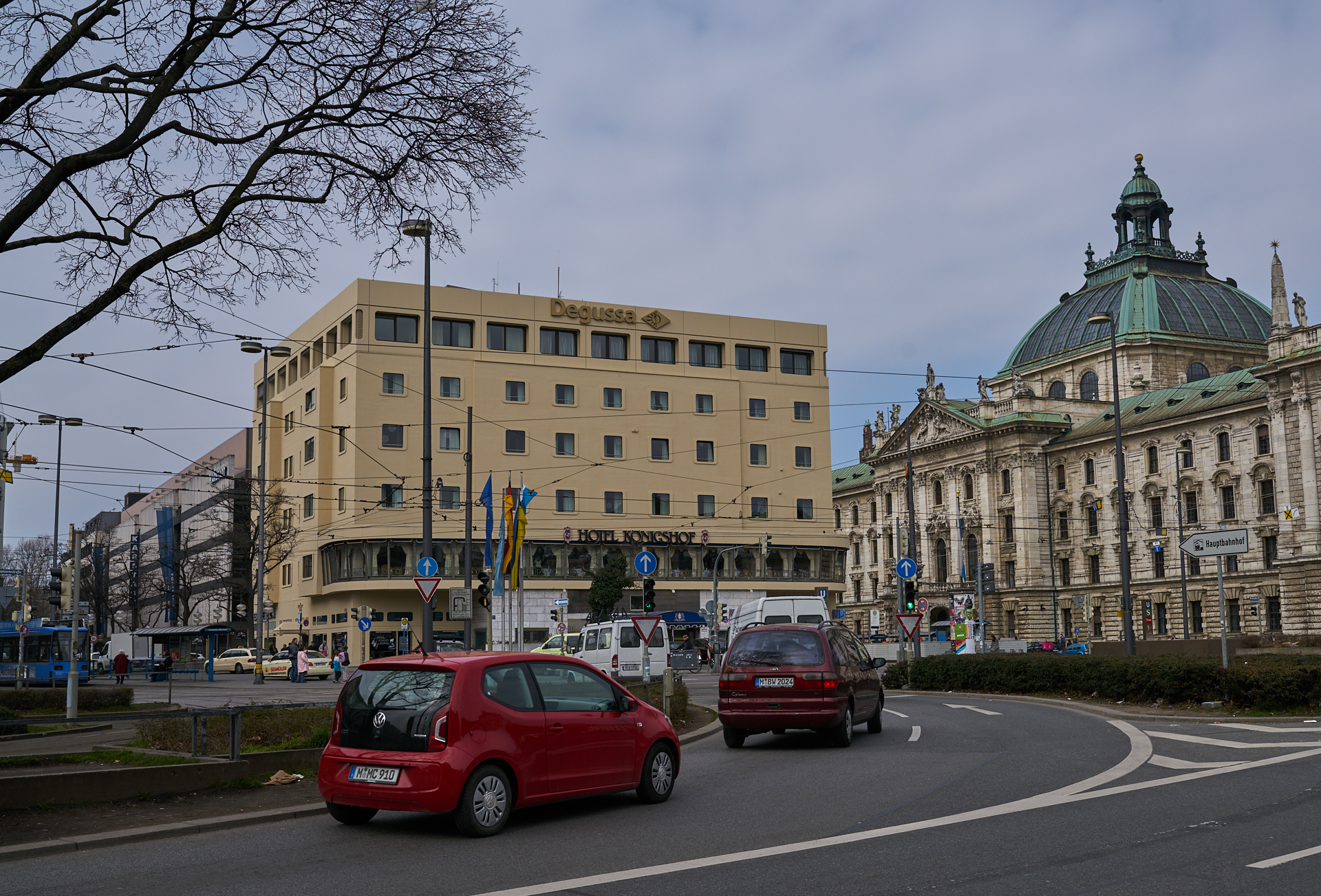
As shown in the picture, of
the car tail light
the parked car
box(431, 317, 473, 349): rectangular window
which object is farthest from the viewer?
box(431, 317, 473, 349): rectangular window

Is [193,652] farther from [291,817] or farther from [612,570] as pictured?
[291,817]

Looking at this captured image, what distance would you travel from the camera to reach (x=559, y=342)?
2574 inches

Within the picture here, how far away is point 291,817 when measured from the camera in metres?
11.1

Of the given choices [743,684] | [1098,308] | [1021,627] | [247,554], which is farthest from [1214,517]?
[743,684]

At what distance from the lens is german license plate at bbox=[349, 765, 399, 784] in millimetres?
9656

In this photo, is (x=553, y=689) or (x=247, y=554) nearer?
(x=553, y=689)

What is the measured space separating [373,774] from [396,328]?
5345cm

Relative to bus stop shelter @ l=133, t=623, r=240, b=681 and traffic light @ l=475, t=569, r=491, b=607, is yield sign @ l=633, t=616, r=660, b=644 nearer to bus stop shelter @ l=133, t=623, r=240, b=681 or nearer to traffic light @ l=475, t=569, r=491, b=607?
traffic light @ l=475, t=569, r=491, b=607

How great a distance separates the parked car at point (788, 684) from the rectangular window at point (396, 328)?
46.7 m

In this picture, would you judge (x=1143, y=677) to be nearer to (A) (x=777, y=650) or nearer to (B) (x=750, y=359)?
(A) (x=777, y=650)

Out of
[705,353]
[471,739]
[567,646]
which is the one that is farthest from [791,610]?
[705,353]

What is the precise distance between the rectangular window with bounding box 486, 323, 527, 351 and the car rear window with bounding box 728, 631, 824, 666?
47982 mm

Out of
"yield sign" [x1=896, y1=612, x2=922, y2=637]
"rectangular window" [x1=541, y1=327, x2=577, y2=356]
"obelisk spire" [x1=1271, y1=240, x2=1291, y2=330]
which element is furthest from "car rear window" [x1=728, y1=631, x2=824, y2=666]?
"obelisk spire" [x1=1271, y1=240, x2=1291, y2=330]

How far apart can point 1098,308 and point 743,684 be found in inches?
3835
